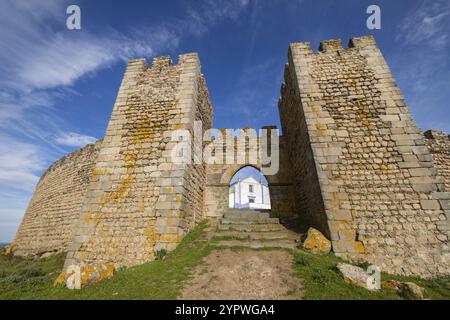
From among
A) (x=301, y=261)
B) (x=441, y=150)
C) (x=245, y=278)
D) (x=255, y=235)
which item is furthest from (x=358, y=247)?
(x=441, y=150)

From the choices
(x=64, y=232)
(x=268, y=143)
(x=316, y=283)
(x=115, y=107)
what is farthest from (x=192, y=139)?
(x=64, y=232)

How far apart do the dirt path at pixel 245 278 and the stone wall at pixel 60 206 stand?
32.5 ft

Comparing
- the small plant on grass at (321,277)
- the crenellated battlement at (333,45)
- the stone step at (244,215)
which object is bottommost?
the small plant on grass at (321,277)

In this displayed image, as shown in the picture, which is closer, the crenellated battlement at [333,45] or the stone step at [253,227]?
the stone step at [253,227]

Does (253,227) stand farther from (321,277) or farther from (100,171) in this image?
(100,171)

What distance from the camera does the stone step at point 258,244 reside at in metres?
5.50

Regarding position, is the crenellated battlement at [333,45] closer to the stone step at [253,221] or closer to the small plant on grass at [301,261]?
the stone step at [253,221]

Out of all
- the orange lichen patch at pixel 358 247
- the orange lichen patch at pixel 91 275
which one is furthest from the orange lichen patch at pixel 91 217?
the orange lichen patch at pixel 358 247

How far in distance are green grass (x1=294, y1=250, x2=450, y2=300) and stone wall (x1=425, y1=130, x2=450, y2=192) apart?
280 inches

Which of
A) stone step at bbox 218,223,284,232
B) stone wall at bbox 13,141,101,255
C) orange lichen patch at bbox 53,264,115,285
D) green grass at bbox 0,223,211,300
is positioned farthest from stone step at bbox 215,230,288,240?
stone wall at bbox 13,141,101,255

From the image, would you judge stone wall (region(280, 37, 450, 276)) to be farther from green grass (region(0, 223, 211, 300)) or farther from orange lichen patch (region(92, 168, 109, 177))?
orange lichen patch (region(92, 168, 109, 177))

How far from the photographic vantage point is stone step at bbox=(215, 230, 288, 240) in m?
6.19
